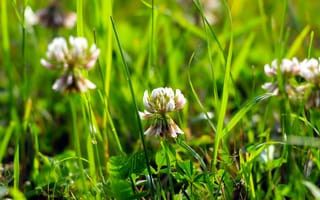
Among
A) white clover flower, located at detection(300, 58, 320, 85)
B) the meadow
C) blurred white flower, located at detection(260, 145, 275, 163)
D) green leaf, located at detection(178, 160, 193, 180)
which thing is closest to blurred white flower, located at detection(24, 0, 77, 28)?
the meadow

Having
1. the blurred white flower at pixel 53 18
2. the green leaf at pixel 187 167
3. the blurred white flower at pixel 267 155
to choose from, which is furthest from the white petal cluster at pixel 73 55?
the blurred white flower at pixel 53 18

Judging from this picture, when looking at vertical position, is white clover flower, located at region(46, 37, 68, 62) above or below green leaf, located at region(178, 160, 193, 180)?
above

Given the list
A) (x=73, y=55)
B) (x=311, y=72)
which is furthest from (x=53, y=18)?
(x=311, y=72)

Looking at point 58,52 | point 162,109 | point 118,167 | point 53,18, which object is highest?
point 53,18

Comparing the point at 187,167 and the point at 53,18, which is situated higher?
the point at 53,18

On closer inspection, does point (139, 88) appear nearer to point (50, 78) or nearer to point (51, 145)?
point (51, 145)

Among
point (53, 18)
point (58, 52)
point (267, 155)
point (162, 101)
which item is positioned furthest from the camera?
point (53, 18)

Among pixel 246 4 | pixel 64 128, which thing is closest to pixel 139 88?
pixel 64 128

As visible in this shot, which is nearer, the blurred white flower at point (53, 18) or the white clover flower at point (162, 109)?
the white clover flower at point (162, 109)

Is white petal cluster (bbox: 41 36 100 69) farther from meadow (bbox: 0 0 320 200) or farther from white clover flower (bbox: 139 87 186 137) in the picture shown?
white clover flower (bbox: 139 87 186 137)

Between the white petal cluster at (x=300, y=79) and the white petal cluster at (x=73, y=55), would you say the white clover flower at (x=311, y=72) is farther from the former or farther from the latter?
the white petal cluster at (x=73, y=55)

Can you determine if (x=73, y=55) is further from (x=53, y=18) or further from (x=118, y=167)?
(x=53, y=18)
